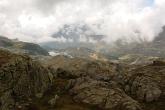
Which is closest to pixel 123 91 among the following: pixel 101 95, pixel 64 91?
pixel 101 95


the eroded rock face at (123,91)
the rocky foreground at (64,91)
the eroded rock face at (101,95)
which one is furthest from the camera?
the eroded rock face at (123,91)

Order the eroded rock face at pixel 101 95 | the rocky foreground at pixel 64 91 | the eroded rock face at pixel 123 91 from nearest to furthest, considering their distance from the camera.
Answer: the rocky foreground at pixel 64 91, the eroded rock face at pixel 101 95, the eroded rock face at pixel 123 91

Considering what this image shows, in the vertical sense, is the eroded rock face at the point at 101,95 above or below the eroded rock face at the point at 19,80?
below

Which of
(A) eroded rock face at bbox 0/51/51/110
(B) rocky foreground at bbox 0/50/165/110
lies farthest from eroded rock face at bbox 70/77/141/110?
(A) eroded rock face at bbox 0/51/51/110

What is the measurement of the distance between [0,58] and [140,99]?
49.0 m

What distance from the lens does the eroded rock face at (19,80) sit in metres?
81.0

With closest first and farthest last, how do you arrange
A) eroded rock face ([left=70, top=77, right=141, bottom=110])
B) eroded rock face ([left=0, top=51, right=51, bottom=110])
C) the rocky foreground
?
eroded rock face ([left=0, top=51, right=51, bottom=110])
the rocky foreground
eroded rock face ([left=70, top=77, right=141, bottom=110])

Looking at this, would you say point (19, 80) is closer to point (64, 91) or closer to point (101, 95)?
point (64, 91)

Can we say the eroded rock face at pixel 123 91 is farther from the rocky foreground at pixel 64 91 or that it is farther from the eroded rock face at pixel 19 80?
the eroded rock face at pixel 19 80

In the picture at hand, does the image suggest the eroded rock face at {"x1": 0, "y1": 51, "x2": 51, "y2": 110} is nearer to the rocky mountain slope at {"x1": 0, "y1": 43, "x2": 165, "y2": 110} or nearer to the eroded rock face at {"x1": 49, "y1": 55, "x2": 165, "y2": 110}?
the rocky mountain slope at {"x1": 0, "y1": 43, "x2": 165, "y2": 110}

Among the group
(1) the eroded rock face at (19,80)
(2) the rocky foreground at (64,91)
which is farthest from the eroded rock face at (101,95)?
(1) the eroded rock face at (19,80)

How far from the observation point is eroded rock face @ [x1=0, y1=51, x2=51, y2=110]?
266 ft

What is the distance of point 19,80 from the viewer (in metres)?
88.3

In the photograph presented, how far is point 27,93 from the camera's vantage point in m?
89.1
